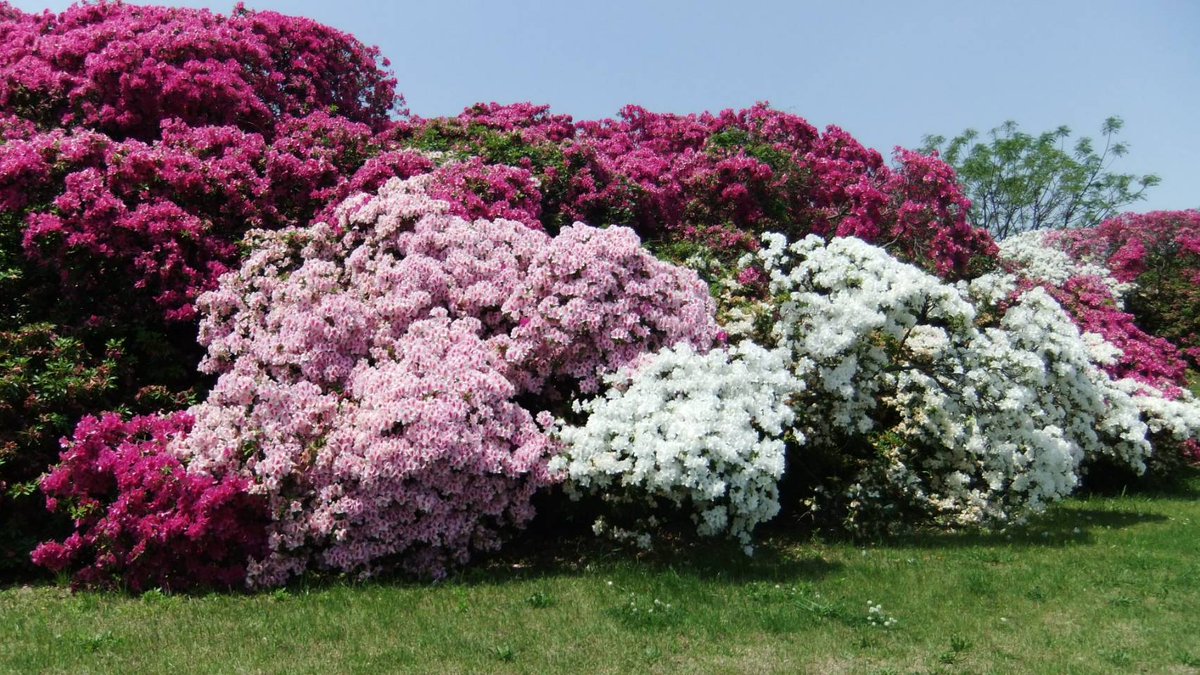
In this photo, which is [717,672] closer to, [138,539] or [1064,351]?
[138,539]

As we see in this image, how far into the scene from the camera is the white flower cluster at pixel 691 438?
711 cm

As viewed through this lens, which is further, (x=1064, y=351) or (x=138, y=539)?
(x=1064, y=351)

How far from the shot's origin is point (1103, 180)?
3856 centimetres

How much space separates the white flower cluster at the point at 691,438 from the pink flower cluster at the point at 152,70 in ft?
24.0

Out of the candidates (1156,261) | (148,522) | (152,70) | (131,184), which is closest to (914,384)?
(148,522)

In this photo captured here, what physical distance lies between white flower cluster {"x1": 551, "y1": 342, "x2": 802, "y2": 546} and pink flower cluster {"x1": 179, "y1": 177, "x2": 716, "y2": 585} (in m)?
0.47

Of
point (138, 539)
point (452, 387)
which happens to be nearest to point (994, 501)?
point (452, 387)

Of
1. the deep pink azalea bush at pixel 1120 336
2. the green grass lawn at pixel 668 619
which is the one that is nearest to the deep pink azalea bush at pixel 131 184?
the green grass lawn at pixel 668 619

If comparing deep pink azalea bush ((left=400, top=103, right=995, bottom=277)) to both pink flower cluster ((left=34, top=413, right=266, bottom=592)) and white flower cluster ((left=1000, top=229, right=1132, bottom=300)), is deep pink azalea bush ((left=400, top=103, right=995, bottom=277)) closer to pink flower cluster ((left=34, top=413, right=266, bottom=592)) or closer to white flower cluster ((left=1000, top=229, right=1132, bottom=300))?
white flower cluster ((left=1000, top=229, right=1132, bottom=300))

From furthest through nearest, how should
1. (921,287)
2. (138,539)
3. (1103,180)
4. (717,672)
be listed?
(1103,180)
(921,287)
(138,539)
(717,672)

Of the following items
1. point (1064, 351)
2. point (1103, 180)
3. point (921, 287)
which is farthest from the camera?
point (1103, 180)

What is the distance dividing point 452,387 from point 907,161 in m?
11.4

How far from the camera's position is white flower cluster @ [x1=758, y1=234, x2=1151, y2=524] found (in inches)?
356

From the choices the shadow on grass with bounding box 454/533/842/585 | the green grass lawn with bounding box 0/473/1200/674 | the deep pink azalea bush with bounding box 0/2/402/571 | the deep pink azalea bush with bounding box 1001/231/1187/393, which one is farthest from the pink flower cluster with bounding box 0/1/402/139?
the deep pink azalea bush with bounding box 1001/231/1187/393
